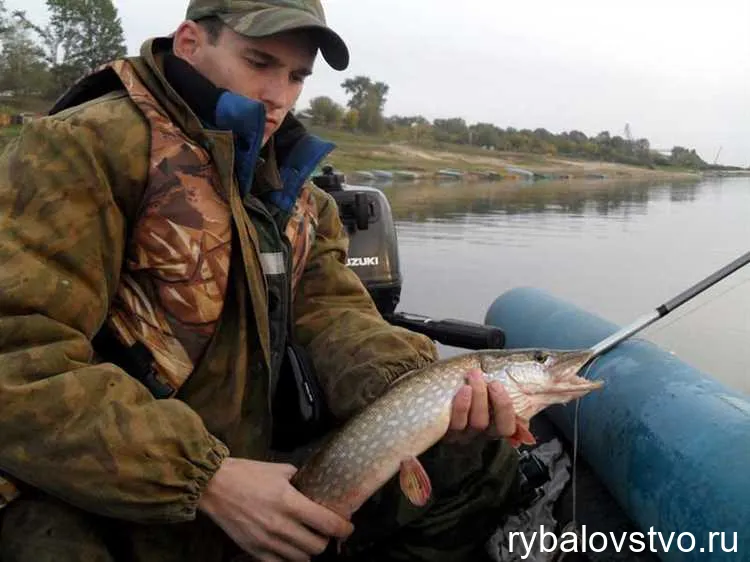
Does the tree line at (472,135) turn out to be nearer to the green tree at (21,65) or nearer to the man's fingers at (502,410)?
the green tree at (21,65)

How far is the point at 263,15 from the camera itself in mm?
2254

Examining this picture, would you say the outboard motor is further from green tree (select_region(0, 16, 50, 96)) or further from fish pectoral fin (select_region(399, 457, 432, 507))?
green tree (select_region(0, 16, 50, 96))

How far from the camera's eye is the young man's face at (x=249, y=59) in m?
2.32

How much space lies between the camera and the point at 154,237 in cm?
209

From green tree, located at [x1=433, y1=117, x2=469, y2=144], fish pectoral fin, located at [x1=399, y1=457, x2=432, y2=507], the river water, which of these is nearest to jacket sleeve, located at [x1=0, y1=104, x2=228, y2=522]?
fish pectoral fin, located at [x1=399, y1=457, x2=432, y2=507]

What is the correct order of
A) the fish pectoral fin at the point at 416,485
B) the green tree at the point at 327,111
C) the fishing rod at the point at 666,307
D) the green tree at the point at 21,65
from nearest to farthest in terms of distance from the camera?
the fish pectoral fin at the point at 416,485
the fishing rod at the point at 666,307
the green tree at the point at 21,65
the green tree at the point at 327,111

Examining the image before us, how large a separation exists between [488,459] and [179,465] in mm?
1317

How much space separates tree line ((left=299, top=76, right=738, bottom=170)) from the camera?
289 feet

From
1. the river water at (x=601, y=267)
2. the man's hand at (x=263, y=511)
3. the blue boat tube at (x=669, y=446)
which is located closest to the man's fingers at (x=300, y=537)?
the man's hand at (x=263, y=511)

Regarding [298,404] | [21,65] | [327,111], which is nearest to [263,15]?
[298,404]

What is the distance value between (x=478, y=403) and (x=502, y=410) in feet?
0.28

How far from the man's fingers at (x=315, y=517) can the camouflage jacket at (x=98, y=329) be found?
0.79ft

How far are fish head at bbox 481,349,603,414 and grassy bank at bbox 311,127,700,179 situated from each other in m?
51.5

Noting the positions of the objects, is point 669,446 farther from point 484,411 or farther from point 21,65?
point 21,65
